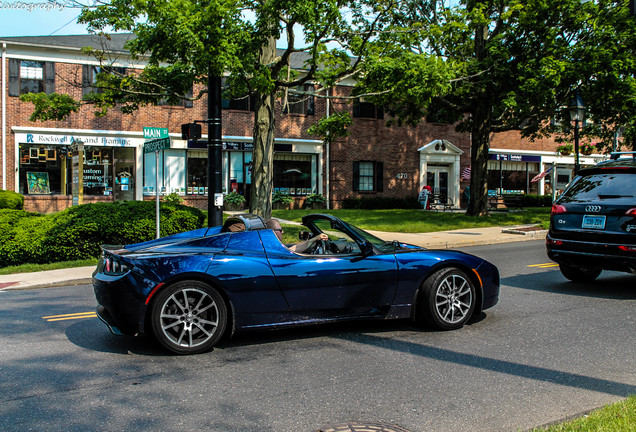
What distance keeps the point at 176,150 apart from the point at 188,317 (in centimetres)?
2335

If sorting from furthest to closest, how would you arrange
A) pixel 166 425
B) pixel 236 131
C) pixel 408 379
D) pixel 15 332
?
pixel 236 131 → pixel 15 332 → pixel 408 379 → pixel 166 425

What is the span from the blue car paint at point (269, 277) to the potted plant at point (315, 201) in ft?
76.1

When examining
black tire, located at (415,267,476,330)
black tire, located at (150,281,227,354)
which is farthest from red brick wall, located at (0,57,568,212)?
black tire, located at (415,267,476,330)

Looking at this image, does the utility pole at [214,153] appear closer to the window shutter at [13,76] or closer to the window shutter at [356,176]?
the window shutter at [13,76]

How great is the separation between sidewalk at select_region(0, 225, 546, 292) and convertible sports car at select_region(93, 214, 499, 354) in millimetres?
5200

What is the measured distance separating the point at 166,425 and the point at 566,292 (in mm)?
6464

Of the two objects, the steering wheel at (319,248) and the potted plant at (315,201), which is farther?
the potted plant at (315,201)

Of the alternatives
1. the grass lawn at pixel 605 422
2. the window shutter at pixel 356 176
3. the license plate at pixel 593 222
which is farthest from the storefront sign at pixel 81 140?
the grass lawn at pixel 605 422

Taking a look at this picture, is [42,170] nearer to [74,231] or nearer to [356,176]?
[74,231]

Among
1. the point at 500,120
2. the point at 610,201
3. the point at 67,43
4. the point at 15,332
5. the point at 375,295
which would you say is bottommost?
the point at 15,332

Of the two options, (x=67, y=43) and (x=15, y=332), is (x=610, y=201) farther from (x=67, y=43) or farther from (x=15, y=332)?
(x=67, y=43)

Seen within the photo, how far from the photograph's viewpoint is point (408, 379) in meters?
4.26

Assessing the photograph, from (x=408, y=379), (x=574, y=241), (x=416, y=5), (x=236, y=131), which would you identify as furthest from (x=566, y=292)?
(x=236, y=131)

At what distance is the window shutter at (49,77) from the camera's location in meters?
24.3
